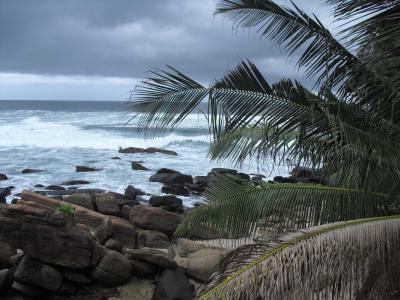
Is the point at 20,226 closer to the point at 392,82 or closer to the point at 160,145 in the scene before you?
the point at 392,82

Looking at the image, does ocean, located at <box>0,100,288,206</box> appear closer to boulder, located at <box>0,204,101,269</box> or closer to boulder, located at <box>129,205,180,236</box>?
boulder, located at <box>129,205,180,236</box>

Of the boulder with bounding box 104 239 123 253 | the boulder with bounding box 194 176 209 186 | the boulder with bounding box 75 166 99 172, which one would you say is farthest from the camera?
the boulder with bounding box 75 166 99 172

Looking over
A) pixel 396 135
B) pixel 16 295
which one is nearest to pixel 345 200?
pixel 396 135

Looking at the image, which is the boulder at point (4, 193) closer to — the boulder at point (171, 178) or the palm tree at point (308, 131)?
the boulder at point (171, 178)

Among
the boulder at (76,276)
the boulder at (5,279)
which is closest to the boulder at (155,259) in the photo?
the boulder at (76,276)

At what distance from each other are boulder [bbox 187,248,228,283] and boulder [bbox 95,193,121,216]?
4029 mm

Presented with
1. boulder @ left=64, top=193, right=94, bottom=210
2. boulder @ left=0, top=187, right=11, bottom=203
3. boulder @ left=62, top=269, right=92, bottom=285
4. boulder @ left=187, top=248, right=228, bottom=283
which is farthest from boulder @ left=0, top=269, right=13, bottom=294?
boulder @ left=0, top=187, right=11, bottom=203

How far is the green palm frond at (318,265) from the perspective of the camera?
9.43 feet

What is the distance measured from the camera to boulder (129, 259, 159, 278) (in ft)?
25.8

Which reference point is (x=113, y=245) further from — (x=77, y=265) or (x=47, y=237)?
(x=47, y=237)

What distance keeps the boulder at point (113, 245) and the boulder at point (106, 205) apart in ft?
10.5

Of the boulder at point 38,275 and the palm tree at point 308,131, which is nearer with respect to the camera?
the palm tree at point 308,131

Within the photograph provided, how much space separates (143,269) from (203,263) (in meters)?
0.95

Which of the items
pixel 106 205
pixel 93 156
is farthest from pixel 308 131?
pixel 93 156
